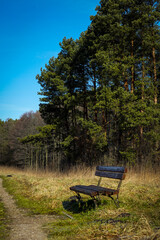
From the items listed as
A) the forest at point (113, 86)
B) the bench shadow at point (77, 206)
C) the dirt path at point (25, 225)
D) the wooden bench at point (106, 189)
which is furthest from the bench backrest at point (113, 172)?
the forest at point (113, 86)

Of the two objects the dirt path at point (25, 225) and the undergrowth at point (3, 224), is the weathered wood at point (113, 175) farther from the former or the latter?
the undergrowth at point (3, 224)

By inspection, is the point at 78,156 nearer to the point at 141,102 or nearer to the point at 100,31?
the point at 141,102

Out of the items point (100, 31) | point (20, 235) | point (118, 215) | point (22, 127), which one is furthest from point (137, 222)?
point (22, 127)

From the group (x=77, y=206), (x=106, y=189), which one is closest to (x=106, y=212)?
(x=106, y=189)

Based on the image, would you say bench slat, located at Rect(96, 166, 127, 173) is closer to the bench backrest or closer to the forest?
the bench backrest

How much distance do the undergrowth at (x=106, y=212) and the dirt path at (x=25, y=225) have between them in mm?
195

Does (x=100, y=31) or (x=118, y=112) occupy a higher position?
(x=100, y=31)

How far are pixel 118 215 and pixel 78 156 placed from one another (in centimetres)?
1536

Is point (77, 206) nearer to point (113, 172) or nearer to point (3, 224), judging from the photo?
point (113, 172)

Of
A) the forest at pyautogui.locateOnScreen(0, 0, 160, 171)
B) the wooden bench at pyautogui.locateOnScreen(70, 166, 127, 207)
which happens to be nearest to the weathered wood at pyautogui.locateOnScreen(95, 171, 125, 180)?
the wooden bench at pyautogui.locateOnScreen(70, 166, 127, 207)

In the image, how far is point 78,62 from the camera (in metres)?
18.9

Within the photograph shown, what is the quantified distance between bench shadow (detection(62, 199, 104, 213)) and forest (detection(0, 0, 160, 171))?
419 cm

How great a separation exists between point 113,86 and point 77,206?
1048cm

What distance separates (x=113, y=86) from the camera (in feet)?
47.5
